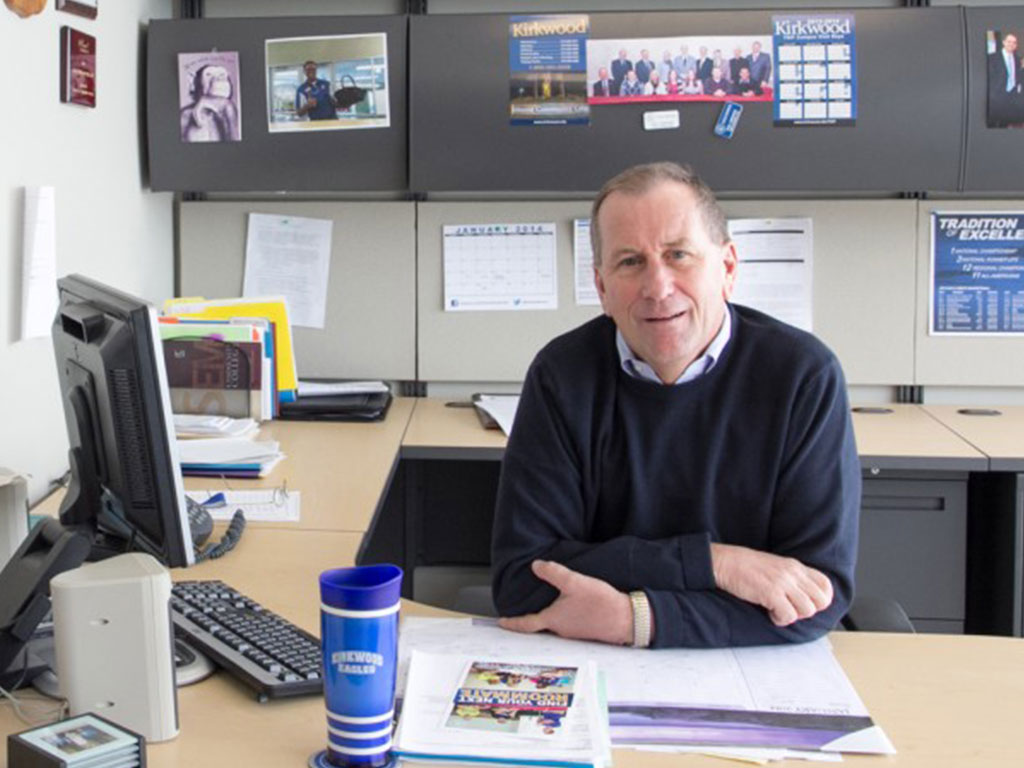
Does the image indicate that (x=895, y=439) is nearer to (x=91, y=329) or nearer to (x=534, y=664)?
(x=534, y=664)

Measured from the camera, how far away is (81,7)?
8.36ft

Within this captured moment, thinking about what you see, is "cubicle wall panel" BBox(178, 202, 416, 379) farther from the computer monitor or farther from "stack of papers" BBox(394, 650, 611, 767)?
"stack of papers" BBox(394, 650, 611, 767)

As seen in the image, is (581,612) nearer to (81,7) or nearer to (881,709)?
(881,709)

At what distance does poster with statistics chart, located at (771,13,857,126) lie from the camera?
9.45 ft

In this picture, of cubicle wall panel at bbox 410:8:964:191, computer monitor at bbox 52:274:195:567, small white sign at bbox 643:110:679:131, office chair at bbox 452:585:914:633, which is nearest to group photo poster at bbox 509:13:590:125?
cubicle wall panel at bbox 410:8:964:191

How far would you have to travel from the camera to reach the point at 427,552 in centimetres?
329

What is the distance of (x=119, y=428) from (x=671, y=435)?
0.73 metres

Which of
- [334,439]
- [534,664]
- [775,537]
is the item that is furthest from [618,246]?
[334,439]

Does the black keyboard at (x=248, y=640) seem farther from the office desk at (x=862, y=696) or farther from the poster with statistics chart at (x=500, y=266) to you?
the poster with statistics chart at (x=500, y=266)

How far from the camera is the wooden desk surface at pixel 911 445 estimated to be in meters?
2.56

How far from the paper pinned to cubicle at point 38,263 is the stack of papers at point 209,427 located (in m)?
0.38

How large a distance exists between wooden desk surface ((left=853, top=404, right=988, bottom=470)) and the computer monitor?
155cm

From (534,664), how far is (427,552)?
1.94 metres

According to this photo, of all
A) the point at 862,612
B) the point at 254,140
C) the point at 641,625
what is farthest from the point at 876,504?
the point at 254,140
